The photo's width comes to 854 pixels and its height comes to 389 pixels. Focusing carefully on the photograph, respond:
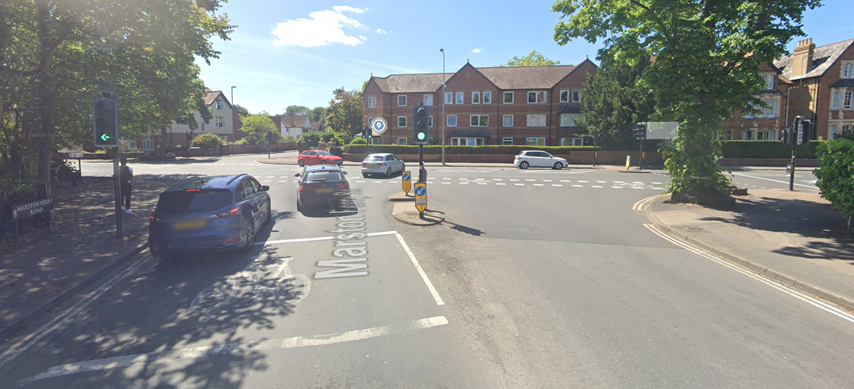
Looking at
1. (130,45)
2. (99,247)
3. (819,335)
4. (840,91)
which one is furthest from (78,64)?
(840,91)

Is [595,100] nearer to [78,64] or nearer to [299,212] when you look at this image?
[299,212]

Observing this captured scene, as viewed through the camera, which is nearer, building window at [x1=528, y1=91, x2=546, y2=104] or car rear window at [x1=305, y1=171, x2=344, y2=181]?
car rear window at [x1=305, y1=171, x2=344, y2=181]

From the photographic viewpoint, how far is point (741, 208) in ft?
49.0

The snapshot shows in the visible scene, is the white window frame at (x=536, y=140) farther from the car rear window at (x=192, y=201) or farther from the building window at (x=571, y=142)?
the car rear window at (x=192, y=201)

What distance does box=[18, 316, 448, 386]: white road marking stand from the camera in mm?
4555

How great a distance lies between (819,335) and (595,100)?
1581 inches

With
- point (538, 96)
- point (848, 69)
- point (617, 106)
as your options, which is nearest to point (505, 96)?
point (538, 96)

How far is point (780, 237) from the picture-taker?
10.7m

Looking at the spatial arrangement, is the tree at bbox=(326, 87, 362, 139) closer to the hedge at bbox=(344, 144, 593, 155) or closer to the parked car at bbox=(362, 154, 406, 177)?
the hedge at bbox=(344, 144, 593, 155)

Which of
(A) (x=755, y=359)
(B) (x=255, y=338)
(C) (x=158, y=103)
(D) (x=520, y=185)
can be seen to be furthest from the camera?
(D) (x=520, y=185)

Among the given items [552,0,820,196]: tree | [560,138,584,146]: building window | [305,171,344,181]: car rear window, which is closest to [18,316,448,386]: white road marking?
[305,171,344,181]: car rear window

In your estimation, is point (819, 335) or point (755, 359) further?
point (819, 335)

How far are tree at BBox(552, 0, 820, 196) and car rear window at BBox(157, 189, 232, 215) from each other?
1335 cm

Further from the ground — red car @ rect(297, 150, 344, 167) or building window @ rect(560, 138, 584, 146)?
building window @ rect(560, 138, 584, 146)
